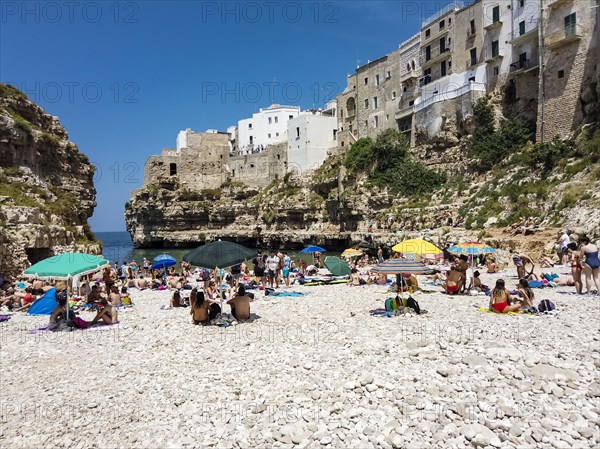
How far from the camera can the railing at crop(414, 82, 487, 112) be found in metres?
37.2

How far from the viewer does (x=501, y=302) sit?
973 centimetres

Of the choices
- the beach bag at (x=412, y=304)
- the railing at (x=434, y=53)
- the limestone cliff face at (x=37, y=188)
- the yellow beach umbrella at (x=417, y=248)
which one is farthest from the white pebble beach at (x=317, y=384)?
the railing at (x=434, y=53)

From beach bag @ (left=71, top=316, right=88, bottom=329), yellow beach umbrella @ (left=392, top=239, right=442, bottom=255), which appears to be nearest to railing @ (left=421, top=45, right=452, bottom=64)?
yellow beach umbrella @ (left=392, top=239, right=442, bottom=255)

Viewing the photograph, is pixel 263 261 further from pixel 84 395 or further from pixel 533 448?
pixel 533 448

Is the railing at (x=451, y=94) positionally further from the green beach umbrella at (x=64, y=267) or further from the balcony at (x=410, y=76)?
the green beach umbrella at (x=64, y=267)

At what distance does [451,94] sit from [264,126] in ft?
141

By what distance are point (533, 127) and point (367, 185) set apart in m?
15.0

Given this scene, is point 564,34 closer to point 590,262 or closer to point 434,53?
point 434,53

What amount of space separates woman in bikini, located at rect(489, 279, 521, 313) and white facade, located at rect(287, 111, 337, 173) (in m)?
48.9

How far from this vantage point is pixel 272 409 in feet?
19.1

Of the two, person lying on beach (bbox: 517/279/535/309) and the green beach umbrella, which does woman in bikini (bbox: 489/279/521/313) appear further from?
the green beach umbrella

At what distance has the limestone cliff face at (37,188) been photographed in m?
17.3

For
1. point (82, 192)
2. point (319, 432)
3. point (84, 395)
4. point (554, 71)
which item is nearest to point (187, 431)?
point (319, 432)

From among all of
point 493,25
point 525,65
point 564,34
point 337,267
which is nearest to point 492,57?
point 493,25
